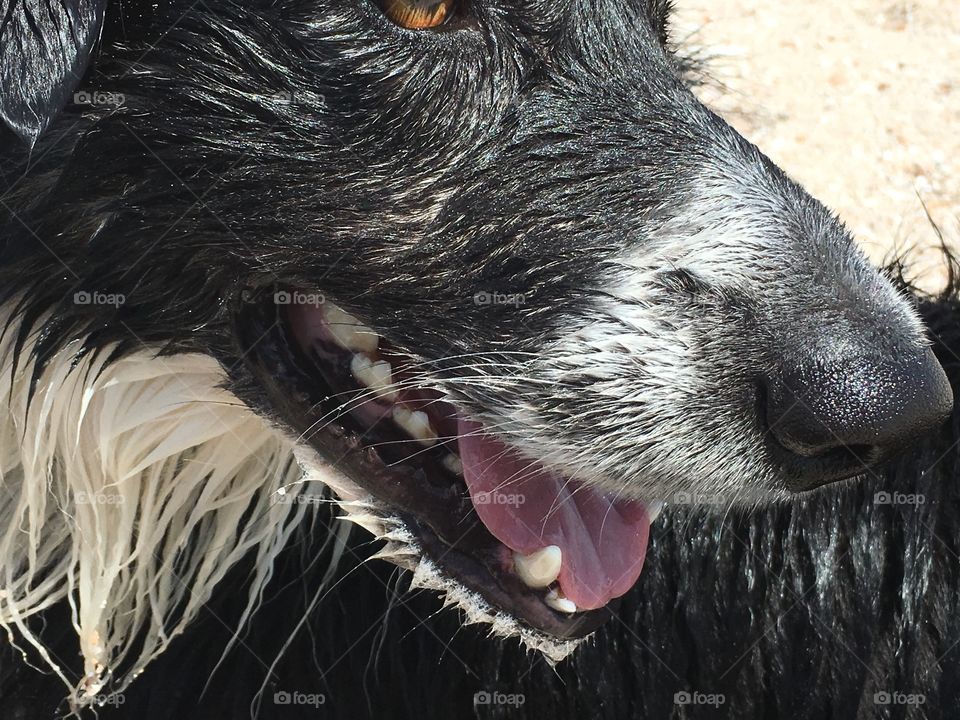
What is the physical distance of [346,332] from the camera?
9.18 ft

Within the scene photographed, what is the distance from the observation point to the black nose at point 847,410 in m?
2.40

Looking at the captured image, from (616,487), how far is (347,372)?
0.63 meters

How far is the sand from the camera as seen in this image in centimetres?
615

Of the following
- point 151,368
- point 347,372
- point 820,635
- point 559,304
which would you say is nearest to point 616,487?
point 559,304

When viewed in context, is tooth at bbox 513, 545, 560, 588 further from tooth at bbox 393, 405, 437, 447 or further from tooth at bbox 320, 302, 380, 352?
tooth at bbox 320, 302, 380, 352

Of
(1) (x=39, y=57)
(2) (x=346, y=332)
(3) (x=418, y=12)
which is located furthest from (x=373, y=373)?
(1) (x=39, y=57)

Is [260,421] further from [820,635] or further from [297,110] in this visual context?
[820,635]

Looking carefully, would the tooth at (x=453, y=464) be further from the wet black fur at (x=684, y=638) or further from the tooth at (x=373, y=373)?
the wet black fur at (x=684, y=638)

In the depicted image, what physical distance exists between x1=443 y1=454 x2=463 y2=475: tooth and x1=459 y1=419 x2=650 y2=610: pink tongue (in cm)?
3

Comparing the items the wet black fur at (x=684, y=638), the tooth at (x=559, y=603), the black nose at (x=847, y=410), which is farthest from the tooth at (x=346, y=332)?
the black nose at (x=847, y=410)

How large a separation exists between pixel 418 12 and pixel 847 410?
1.13 meters

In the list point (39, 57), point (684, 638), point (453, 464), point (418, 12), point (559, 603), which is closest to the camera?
point (39, 57)

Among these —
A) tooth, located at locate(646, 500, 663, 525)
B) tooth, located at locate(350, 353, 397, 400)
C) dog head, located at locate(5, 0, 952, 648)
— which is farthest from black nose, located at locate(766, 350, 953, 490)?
tooth, located at locate(350, 353, 397, 400)

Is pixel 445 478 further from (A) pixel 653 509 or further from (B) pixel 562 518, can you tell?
(A) pixel 653 509
